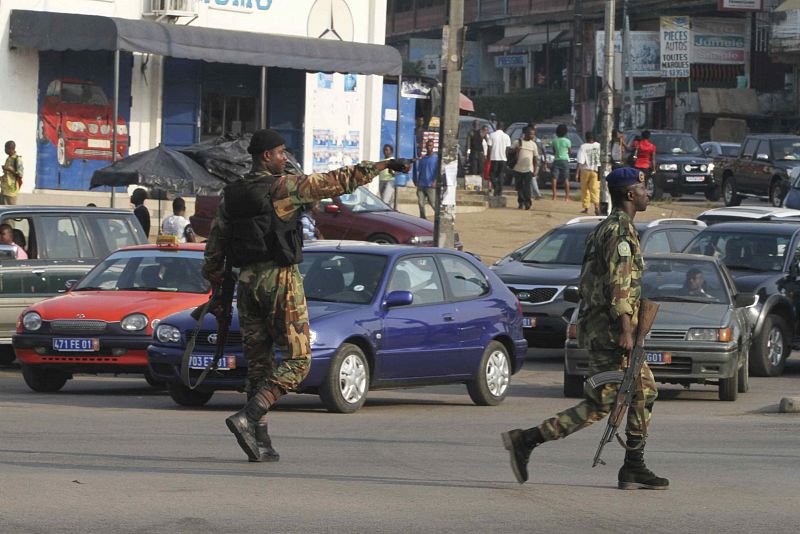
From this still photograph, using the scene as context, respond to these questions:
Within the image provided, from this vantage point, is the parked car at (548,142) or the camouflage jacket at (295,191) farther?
the parked car at (548,142)

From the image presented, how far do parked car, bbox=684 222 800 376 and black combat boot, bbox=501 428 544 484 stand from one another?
9.46 m

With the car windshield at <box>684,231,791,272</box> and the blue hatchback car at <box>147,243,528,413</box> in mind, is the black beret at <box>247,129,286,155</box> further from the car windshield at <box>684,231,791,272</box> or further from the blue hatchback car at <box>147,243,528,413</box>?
the car windshield at <box>684,231,791,272</box>

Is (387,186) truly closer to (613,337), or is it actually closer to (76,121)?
(76,121)

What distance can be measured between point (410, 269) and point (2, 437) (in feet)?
14.7

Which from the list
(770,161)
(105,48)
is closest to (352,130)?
(105,48)

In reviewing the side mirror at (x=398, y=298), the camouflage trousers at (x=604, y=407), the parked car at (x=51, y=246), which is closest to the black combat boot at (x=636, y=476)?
the camouflage trousers at (x=604, y=407)

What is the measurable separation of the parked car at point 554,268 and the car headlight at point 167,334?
6.39 meters

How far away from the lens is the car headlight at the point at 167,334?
43.7ft

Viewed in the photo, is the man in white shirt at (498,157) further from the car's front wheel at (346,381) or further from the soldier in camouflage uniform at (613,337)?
the soldier in camouflage uniform at (613,337)

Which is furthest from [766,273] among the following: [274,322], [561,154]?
[561,154]

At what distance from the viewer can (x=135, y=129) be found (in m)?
30.8

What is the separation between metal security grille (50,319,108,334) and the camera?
14656 millimetres

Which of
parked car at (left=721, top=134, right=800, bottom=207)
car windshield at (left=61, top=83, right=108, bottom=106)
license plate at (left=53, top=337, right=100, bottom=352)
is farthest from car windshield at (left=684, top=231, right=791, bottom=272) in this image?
parked car at (left=721, top=134, right=800, bottom=207)

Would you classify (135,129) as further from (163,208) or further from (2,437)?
(2,437)
